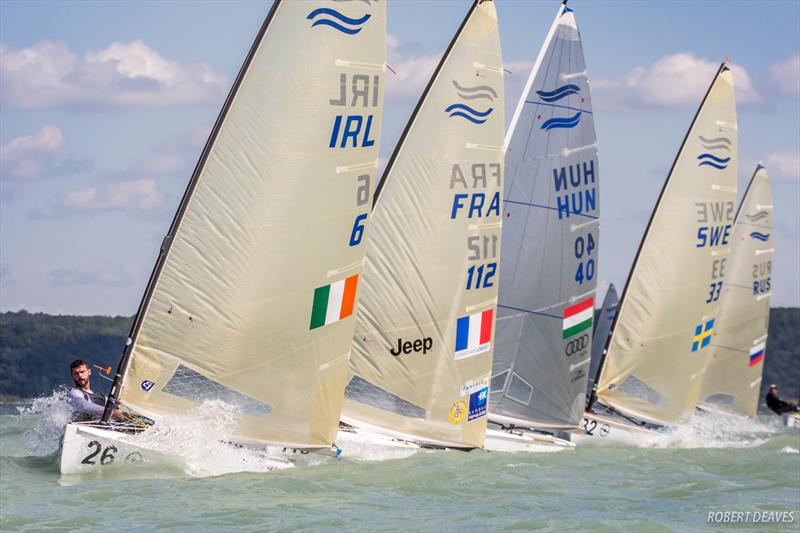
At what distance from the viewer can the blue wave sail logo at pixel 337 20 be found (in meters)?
14.0

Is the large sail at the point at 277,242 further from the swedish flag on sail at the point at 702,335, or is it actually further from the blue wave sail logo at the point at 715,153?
the swedish flag on sail at the point at 702,335

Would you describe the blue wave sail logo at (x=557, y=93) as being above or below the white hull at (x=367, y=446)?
above

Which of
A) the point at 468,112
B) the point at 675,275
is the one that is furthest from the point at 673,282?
the point at 468,112

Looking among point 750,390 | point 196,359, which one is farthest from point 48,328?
point 196,359

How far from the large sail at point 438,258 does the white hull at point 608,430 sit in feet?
13.3

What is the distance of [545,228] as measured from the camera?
66.8ft

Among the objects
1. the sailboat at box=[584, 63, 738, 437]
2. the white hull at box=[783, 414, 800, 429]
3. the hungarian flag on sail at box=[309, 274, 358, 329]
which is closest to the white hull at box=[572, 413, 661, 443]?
the sailboat at box=[584, 63, 738, 437]

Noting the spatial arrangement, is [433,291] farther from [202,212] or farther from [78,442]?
[78,442]

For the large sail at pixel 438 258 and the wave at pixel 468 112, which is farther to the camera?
the wave at pixel 468 112

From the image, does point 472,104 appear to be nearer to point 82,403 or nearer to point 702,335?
point 82,403

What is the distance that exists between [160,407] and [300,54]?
12.6 ft

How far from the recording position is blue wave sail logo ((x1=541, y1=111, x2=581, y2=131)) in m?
20.2

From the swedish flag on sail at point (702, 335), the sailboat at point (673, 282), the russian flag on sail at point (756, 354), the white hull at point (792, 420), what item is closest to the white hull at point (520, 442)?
the sailboat at point (673, 282)

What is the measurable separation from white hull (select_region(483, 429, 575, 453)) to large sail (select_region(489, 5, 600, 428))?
504 mm
